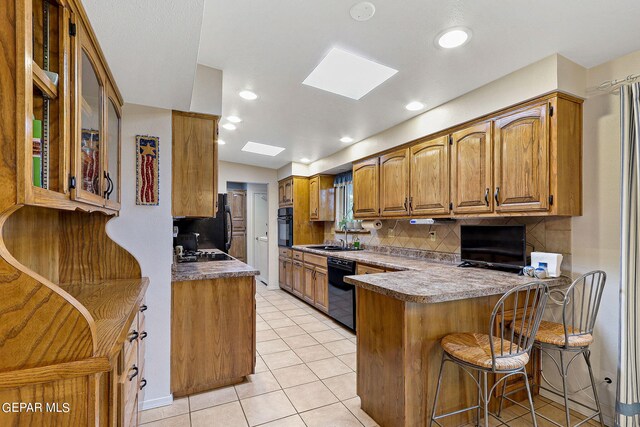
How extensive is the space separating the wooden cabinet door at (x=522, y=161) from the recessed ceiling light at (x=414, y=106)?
71 centimetres

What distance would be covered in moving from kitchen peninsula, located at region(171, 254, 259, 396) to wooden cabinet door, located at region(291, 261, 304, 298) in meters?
2.48

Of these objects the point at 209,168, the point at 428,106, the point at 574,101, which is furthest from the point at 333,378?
the point at 574,101

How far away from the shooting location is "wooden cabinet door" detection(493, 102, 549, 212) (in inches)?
82.7

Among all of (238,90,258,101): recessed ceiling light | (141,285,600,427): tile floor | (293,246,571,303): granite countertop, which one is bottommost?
(141,285,600,427): tile floor

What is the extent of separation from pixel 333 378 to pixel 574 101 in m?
2.78

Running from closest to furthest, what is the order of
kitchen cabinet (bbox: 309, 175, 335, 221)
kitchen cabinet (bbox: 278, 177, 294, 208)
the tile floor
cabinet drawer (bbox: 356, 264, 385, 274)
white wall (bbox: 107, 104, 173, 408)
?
the tile floor
white wall (bbox: 107, 104, 173, 408)
cabinet drawer (bbox: 356, 264, 385, 274)
kitchen cabinet (bbox: 309, 175, 335, 221)
kitchen cabinet (bbox: 278, 177, 294, 208)

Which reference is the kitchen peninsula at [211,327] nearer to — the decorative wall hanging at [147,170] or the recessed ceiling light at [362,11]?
the decorative wall hanging at [147,170]

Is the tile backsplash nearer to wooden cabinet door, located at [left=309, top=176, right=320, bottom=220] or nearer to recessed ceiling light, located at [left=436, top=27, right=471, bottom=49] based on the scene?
wooden cabinet door, located at [left=309, top=176, right=320, bottom=220]

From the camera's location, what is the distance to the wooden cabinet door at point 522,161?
210 centimetres

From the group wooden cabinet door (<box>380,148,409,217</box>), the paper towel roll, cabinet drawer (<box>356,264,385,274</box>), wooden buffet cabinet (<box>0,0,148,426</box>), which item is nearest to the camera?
wooden buffet cabinet (<box>0,0,148,426</box>)

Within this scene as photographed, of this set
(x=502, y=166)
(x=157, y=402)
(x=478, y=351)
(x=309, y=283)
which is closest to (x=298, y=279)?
(x=309, y=283)

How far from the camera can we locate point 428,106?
290cm

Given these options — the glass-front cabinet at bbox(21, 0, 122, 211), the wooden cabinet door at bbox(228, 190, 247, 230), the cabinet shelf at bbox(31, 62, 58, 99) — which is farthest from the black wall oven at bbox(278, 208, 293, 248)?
the cabinet shelf at bbox(31, 62, 58, 99)

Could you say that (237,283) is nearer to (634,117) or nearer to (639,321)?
(639,321)
